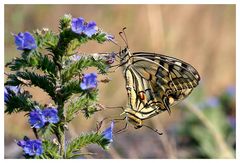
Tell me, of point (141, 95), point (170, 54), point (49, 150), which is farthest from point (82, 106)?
point (170, 54)

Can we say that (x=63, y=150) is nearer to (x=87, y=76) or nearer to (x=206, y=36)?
(x=87, y=76)

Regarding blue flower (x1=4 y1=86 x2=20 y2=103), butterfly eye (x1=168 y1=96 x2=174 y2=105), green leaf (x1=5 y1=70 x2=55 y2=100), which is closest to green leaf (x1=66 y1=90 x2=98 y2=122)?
green leaf (x1=5 y1=70 x2=55 y2=100)

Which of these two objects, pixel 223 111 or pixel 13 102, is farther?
pixel 223 111

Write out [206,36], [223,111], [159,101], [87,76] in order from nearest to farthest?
[87,76] → [159,101] → [223,111] → [206,36]

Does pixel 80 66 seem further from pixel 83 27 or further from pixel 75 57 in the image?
pixel 83 27

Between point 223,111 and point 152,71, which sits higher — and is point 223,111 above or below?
below

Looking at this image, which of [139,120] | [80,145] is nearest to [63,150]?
[80,145]

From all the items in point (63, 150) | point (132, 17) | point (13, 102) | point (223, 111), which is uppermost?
point (132, 17)
